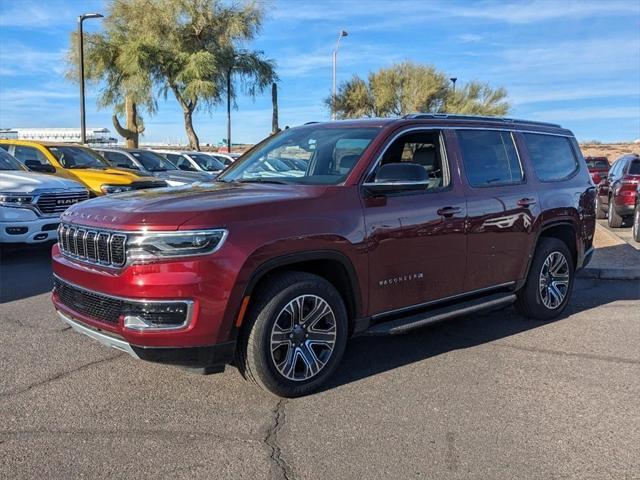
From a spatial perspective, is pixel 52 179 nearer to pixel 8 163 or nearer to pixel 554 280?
pixel 8 163

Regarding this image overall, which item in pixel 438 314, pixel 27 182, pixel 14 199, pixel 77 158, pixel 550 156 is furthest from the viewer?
pixel 77 158

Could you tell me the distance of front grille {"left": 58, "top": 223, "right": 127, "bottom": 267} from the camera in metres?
3.79

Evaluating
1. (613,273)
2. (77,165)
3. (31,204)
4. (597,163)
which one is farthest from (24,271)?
(597,163)

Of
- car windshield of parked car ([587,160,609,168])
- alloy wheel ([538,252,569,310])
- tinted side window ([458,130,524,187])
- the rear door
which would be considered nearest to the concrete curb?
alloy wheel ([538,252,569,310])

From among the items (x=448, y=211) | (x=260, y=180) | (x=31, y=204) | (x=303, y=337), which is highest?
(x=260, y=180)

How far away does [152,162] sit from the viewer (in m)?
16.2

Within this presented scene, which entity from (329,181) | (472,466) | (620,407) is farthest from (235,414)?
(620,407)

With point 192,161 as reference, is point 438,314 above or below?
below

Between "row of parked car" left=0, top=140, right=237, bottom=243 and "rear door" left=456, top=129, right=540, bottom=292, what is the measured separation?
2.52m

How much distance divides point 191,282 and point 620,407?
3.00 m

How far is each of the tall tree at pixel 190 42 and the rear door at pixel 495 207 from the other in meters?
25.2

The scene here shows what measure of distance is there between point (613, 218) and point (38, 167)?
12.3 m

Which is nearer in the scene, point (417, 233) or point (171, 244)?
point (171, 244)

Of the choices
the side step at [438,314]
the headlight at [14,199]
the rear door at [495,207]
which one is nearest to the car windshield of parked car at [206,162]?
the headlight at [14,199]
